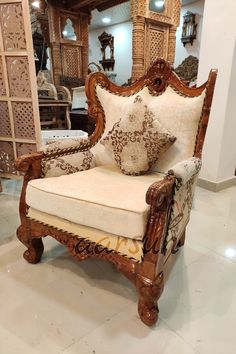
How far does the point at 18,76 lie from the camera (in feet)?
7.38

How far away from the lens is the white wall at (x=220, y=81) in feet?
7.31

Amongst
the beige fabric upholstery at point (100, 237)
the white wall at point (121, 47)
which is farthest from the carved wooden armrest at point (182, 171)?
the white wall at point (121, 47)

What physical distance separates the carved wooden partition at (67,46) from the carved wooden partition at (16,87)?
9.73 ft

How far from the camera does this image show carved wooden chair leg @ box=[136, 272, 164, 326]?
102 cm

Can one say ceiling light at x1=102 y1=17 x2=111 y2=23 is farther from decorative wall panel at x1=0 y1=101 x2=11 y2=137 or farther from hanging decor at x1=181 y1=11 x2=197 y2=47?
decorative wall panel at x1=0 y1=101 x2=11 y2=137

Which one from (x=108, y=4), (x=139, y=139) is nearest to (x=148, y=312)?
(x=139, y=139)

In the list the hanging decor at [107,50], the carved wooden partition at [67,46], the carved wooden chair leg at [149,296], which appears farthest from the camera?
the hanging decor at [107,50]

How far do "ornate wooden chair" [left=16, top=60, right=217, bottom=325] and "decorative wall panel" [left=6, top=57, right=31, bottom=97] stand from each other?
0.87m

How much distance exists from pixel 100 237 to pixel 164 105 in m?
0.85

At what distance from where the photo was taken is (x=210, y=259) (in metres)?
1.54

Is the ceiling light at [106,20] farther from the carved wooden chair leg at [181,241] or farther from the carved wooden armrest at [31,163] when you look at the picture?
the carved wooden chair leg at [181,241]

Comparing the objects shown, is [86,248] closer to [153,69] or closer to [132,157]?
[132,157]

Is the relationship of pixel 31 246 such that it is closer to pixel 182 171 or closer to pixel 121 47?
pixel 182 171

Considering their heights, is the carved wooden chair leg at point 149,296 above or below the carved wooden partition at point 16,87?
below
